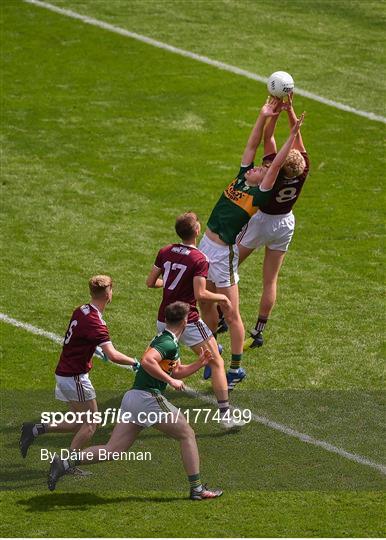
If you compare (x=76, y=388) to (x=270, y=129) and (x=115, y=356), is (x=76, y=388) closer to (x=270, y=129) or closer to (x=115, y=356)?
Result: (x=115, y=356)

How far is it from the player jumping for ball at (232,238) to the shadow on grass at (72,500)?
104 inches

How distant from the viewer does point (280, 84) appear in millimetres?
14539

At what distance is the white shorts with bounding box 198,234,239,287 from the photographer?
14.1m

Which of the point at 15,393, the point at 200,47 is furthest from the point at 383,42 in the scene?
the point at 15,393

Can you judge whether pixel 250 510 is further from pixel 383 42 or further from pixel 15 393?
pixel 383 42

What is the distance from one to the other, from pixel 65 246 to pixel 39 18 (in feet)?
29.4

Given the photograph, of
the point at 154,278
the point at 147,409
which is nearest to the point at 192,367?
the point at 147,409

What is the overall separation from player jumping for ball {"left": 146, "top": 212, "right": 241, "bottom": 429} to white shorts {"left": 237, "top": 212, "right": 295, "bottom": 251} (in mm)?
1917

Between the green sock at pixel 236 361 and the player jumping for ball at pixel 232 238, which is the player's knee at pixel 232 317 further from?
the green sock at pixel 236 361

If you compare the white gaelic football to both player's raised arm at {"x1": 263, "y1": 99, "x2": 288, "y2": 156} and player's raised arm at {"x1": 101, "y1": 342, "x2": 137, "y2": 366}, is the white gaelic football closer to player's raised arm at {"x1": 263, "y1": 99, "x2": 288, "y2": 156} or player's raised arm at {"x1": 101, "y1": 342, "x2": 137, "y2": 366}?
player's raised arm at {"x1": 263, "y1": 99, "x2": 288, "y2": 156}

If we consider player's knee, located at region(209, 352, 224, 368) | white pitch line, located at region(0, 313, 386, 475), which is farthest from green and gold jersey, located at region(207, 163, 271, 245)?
white pitch line, located at region(0, 313, 386, 475)

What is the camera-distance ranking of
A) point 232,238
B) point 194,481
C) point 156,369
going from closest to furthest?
point 156,369 → point 194,481 → point 232,238

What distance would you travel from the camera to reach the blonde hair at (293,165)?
1409cm

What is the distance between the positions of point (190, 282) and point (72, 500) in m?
2.47
